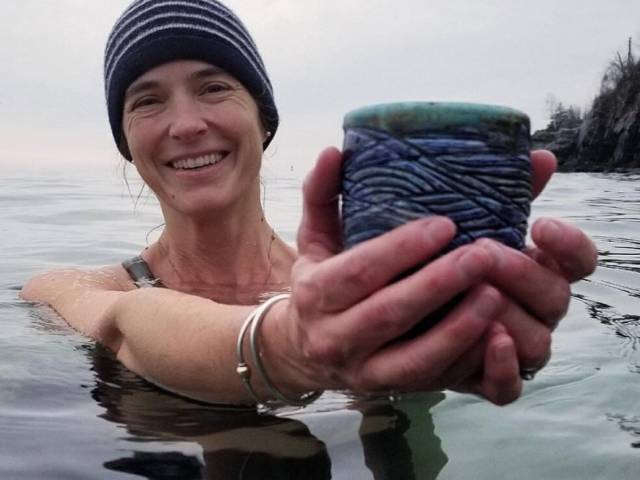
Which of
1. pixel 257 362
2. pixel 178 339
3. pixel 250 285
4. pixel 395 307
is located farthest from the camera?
pixel 250 285

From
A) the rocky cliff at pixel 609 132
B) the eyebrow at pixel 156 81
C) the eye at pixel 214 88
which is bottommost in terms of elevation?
the rocky cliff at pixel 609 132

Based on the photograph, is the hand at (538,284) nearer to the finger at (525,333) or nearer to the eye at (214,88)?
the finger at (525,333)

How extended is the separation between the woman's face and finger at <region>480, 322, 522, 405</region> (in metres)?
2.25

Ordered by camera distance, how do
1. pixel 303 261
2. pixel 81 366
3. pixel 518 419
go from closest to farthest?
1. pixel 303 261
2. pixel 518 419
3. pixel 81 366

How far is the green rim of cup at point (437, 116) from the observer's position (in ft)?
4.42

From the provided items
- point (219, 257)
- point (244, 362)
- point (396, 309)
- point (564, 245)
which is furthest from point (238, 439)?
point (219, 257)

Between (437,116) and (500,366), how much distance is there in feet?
1.50

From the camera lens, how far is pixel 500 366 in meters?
1.39

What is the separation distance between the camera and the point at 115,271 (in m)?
3.74

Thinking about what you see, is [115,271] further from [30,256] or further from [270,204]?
[270,204]

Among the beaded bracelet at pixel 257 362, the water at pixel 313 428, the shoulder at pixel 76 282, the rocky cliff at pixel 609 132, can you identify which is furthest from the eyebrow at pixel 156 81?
the rocky cliff at pixel 609 132

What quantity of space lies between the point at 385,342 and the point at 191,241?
8.67 feet

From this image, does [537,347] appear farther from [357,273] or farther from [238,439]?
[238,439]

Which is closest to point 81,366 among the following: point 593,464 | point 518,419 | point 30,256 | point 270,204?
point 518,419
